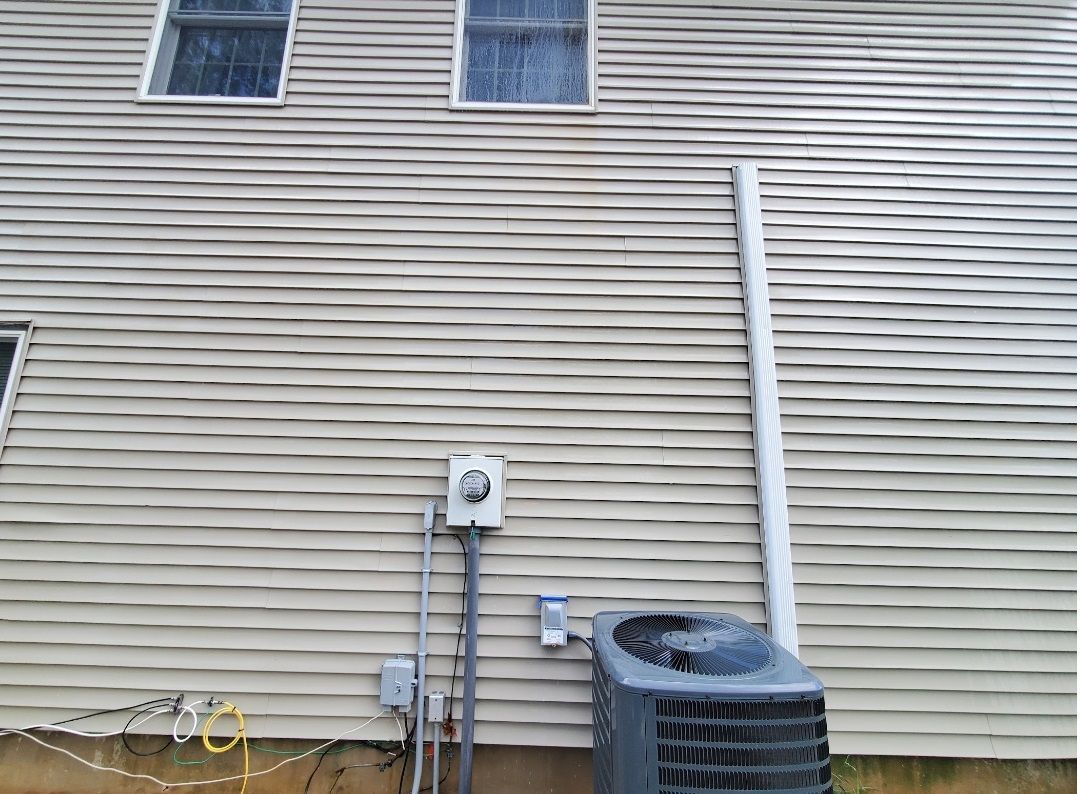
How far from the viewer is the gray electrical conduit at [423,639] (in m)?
1.93

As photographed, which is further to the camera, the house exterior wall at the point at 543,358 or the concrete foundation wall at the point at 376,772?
the house exterior wall at the point at 543,358

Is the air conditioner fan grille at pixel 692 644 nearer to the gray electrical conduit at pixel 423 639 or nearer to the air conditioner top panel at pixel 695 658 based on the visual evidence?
the air conditioner top panel at pixel 695 658

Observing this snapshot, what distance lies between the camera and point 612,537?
2.18m

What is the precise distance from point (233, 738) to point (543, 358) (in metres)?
2.03

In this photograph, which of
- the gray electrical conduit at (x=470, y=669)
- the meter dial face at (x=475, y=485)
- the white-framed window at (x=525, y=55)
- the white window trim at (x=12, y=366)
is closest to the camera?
the gray electrical conduit at (x=470, y=669)

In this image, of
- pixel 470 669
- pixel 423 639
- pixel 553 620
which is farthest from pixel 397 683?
pixel 553 620

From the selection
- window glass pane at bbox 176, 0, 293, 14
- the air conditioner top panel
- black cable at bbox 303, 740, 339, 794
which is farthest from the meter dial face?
window glass pane at bbox 176, 0, 293, 14

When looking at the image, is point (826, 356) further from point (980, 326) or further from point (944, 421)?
point (980, 326)

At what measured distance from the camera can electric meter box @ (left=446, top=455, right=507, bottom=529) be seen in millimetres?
2125

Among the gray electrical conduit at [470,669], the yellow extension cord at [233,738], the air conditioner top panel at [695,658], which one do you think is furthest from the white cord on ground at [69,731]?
the air conditioner top panel at [695,658]

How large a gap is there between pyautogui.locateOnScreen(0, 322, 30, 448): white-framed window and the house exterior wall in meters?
0.05

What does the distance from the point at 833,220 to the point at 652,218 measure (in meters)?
0.94

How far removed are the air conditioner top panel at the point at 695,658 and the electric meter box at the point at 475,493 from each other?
0.60 metres

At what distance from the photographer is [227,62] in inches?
112
